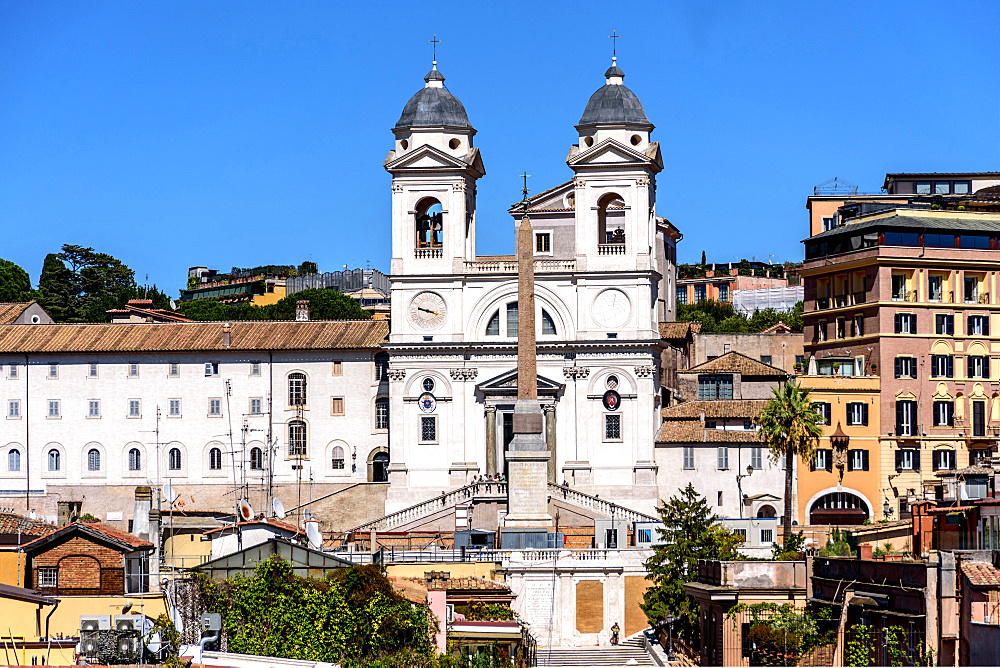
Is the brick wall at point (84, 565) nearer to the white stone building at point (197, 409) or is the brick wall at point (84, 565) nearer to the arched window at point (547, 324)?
the white stone building at point (197, 409)

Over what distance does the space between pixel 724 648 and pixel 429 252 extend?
42777mm

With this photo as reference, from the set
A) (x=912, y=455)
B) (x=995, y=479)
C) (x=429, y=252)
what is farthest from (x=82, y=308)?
(x=995, y=479)

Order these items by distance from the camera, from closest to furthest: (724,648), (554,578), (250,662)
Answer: (250,662)
(724,648)
(554,578)

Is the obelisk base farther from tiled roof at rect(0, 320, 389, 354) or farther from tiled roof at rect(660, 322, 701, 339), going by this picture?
tiled roof at rect(660, 322, 701, 339)

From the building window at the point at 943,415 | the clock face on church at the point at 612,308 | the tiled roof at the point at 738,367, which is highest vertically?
the clock face on church at the point at 612,308

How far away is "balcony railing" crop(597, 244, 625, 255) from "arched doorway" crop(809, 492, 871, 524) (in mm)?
14236

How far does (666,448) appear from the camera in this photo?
3516 inches

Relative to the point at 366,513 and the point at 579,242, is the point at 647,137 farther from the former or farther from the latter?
the point at 366,513

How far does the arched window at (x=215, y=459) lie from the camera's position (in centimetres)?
9450

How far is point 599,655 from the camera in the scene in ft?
223

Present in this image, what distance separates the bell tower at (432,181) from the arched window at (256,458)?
10804 millimetres

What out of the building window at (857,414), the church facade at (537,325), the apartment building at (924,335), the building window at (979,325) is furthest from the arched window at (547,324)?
the building window at (979,325)

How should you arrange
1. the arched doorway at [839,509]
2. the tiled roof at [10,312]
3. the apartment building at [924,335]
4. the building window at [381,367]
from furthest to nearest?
1. the tiled roof at [10,312]
2. the building window at [381,367]
3. the apartment building at [924,335]
4. the arched doorway at [839,509]

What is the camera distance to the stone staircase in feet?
215
